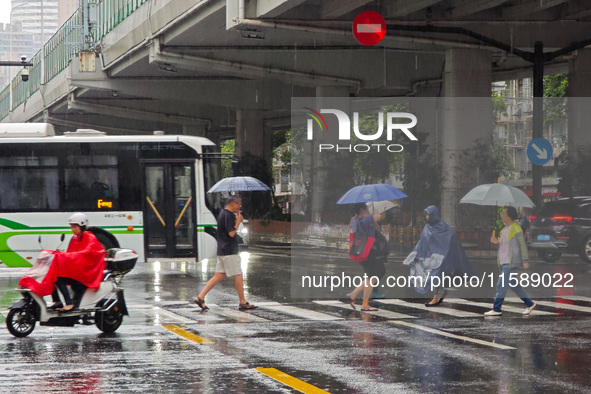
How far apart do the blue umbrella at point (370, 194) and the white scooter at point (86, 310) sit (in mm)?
4167

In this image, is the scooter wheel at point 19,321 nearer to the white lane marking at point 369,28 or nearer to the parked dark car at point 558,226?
the parked dark car at point 558,226

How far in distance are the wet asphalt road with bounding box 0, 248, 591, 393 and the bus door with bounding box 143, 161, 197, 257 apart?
5.07 m

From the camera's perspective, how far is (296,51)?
1351 inches

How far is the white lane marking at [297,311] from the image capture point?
538 inches

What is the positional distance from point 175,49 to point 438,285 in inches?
827

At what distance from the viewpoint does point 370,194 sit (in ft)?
49.0

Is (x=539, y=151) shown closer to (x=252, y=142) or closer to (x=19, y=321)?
(x=19, y=321)

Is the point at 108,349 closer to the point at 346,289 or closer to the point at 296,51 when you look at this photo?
the point at 346,289

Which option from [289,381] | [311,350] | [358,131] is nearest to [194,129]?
[358,131]

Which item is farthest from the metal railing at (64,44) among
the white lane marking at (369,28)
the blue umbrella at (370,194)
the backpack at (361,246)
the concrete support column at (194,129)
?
the backpack at (361,246)

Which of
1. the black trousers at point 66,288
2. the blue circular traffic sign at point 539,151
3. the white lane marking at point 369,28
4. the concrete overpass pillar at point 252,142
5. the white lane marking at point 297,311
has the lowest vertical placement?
the white lane marking at point 297,311

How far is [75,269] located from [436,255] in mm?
6355

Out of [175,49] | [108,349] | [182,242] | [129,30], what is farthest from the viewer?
[129,30]

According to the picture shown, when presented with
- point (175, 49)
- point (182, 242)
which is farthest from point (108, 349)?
point (175, 49)
